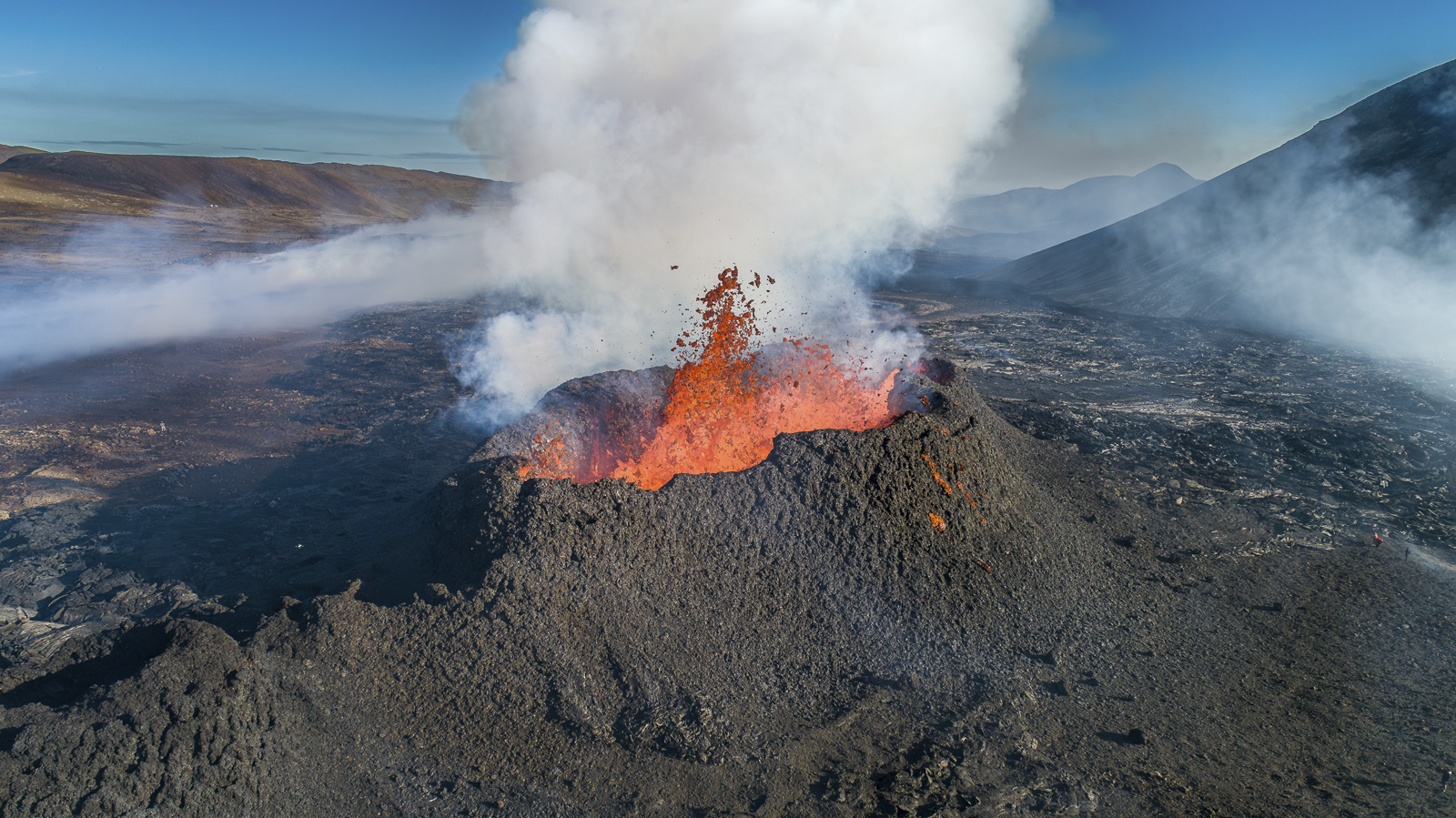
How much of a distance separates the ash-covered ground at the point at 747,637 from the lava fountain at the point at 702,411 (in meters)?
1.18

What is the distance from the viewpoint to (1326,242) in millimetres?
27031

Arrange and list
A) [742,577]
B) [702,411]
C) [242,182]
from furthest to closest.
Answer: [242,182] < [702,411] < [742,577]

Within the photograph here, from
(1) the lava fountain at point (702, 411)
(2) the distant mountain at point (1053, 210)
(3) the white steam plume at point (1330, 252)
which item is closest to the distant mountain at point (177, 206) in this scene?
(1) the lava fountain at point (702, 411)

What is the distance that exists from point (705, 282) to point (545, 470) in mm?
11153

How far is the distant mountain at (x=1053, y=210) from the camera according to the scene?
9975cm

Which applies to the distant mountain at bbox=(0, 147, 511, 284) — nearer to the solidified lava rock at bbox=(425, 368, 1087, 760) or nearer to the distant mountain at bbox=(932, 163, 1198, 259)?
the solidified lava rock at bbox=(425, 368, 1087, 760)

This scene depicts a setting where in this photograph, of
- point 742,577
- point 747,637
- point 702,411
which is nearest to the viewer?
point 747,637

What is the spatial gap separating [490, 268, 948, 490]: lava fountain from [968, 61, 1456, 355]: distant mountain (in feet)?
67.0

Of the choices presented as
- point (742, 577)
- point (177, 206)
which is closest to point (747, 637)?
point (742, 577)

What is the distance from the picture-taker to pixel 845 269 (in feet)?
74.4

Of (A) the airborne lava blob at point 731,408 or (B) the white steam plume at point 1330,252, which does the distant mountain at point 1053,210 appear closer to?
(B) the white steam plume at point 1330,252

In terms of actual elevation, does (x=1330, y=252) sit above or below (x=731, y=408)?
above

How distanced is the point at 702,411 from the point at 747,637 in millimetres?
3401

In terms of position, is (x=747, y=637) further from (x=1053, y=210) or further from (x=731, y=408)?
(x=1053, y=210)
